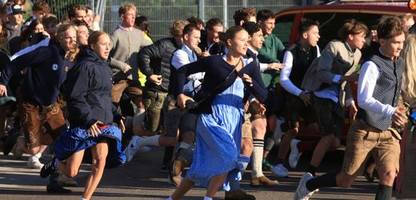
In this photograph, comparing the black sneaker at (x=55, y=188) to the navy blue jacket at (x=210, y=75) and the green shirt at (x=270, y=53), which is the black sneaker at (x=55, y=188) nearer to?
the navy blue jacket at (x=210, y=75)

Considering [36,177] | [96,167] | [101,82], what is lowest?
[36,177]

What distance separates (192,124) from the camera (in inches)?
448

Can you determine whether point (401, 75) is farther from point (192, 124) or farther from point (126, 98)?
point (126, 98)

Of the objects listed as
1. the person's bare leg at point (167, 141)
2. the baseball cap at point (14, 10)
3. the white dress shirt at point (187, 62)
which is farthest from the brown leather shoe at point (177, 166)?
the baseball cap at point (14, 10)

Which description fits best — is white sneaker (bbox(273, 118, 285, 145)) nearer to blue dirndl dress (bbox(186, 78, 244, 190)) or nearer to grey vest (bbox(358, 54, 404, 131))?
blue dirndl dress (bbox(186, 78, 244, 190))

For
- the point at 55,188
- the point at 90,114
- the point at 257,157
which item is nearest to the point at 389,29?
the point at 90,114

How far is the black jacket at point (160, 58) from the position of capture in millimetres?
12477

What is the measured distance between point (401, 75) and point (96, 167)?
2.78 m

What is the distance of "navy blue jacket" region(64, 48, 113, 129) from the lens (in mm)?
9820

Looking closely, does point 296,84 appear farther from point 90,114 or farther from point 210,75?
point 90,114

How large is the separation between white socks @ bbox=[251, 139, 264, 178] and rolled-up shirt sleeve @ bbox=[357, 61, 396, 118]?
2.75 m

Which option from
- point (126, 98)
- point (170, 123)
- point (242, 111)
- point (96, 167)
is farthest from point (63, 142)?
point (126, 98)

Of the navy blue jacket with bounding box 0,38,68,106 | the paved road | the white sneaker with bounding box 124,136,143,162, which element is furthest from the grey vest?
the white sneaker with bounding box 124,136,143,162

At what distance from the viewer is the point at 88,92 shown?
9914mm
